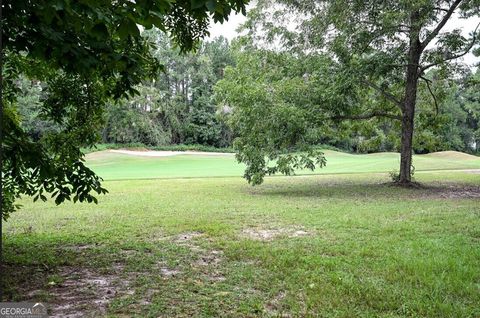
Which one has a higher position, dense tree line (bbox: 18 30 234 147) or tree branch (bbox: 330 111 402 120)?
dense tree line (bbox: 18 30 234 147)

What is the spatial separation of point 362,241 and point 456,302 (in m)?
2.35

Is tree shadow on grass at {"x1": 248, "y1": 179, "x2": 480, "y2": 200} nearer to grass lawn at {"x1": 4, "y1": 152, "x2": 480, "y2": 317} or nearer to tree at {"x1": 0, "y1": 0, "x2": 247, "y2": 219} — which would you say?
grass lawn at {"x1": 4, "y1": 152, "x2": 480, "y2": 317}

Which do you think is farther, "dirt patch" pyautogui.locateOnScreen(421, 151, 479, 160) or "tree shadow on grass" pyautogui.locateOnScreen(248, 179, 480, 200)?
"dirt patch" pyautogui.locateOnScreen(421, 151, 479, 160)

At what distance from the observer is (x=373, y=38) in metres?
12.7

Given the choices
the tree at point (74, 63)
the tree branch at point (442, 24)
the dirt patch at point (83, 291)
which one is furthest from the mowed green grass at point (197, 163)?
the dirt patch at point (83, 291)

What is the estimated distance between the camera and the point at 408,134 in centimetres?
1466

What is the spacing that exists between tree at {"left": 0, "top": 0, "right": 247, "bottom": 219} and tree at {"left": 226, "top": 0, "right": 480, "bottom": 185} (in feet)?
28.9

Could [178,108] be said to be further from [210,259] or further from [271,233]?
[210,259]

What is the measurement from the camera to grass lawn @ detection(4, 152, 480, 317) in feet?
11.6

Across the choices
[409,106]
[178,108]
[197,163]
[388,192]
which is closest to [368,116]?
[409,106]

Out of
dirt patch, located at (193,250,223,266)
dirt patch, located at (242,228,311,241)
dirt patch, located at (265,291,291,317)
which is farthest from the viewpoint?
dirt patch, located at (242,228,311,241)

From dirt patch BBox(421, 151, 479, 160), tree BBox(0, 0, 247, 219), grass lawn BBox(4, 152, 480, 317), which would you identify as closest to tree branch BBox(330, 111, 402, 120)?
grass lawn BBox(4, 152, 480, 317)

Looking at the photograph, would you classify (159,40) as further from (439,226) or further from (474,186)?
(439,226)

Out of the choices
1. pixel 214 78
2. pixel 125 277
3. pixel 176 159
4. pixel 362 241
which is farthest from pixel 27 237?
pixel 214 78
